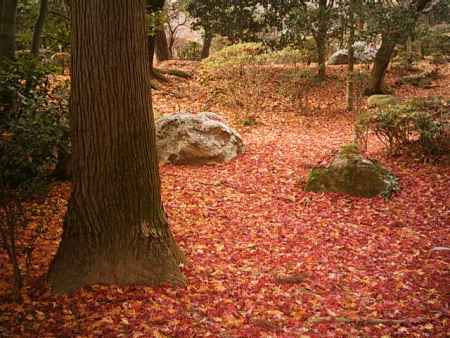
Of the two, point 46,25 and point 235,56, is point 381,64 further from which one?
point 46,25

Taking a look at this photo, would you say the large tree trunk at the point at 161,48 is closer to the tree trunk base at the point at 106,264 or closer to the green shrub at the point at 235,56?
the green shrub at the point at 235,56

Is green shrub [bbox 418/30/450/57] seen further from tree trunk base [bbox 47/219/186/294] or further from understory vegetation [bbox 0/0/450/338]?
tree trunk base [bbox 47/219/186/294]

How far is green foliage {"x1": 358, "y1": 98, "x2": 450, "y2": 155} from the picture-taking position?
8148 millimetres

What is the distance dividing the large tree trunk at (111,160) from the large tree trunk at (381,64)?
42.8ft

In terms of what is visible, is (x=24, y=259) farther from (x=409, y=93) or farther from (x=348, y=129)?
(x=409, y=93)

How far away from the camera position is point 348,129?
1248 cm

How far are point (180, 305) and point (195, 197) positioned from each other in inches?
123

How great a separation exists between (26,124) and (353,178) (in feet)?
17.0

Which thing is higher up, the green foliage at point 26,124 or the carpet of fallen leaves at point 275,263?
the green foliage at point 26,124

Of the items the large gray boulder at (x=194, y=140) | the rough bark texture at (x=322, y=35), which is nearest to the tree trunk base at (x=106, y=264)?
the large gray boulder at (x=194, y=140)

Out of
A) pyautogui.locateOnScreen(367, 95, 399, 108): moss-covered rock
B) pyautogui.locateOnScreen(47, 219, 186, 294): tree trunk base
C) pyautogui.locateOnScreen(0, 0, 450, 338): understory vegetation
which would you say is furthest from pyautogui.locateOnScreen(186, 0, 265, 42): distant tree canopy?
pyautogui.locateOnScreen(47, 219, 186, 294): tree trunk base

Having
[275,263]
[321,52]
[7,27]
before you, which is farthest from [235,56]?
[275,263]

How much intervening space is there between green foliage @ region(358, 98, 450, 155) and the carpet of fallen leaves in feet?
1.14

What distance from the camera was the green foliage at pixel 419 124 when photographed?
26.7ft
